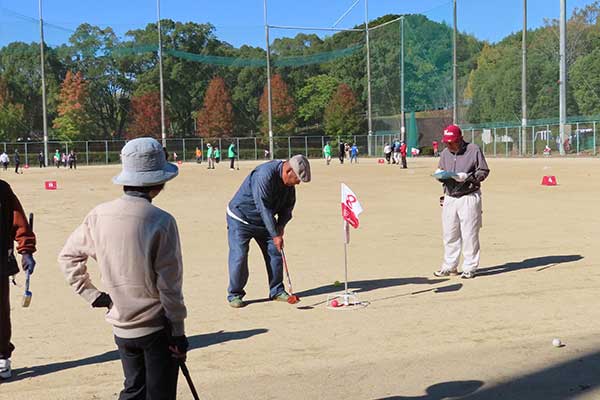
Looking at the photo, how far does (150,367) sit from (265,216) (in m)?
3.59

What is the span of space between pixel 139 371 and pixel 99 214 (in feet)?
2.62

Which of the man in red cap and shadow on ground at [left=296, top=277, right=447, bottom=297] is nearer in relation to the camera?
shadow on ground at [left=296, top=277, right=447, bottom=297]

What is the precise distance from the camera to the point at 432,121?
80.4 meters

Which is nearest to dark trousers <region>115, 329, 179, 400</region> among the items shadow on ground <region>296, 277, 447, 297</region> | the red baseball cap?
shadow on ground <region>296, 277, 447, 297</region>

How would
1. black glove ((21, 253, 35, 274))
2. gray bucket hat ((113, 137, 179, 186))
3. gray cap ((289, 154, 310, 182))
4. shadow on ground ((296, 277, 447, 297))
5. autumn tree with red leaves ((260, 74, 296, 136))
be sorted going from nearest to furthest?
gray bucket hat ((113, 137, 179, 186)) → black glove ((21, 253, 35, 274)) → gray cap ((289, 154, 310, 182)) → shadow on ground ((296, 277, 447, 297)) → autumn tree with red leaves ((260, 74, 296, 136))

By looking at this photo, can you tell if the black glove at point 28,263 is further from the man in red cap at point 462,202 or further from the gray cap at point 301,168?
the man in red cap at point 462,202

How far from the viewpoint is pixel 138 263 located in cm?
329

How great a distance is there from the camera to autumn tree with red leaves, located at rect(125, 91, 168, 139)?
7931cm

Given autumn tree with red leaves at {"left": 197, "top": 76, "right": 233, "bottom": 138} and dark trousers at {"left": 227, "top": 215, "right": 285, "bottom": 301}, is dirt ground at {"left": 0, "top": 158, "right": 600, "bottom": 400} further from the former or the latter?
autumn tree with red leaves at {"left": 197, "top": 76, "right": 233, "bottom": 138}

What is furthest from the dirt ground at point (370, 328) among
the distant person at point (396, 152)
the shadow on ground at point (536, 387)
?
the distant person at point (396, 152)

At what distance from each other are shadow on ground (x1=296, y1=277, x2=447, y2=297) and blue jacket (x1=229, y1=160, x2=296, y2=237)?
1.18m

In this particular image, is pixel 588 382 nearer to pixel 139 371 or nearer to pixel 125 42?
pixel 139 371

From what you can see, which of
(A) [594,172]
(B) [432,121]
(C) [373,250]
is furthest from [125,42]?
(C) [373,250]

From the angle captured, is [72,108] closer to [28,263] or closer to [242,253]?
[242,253]
